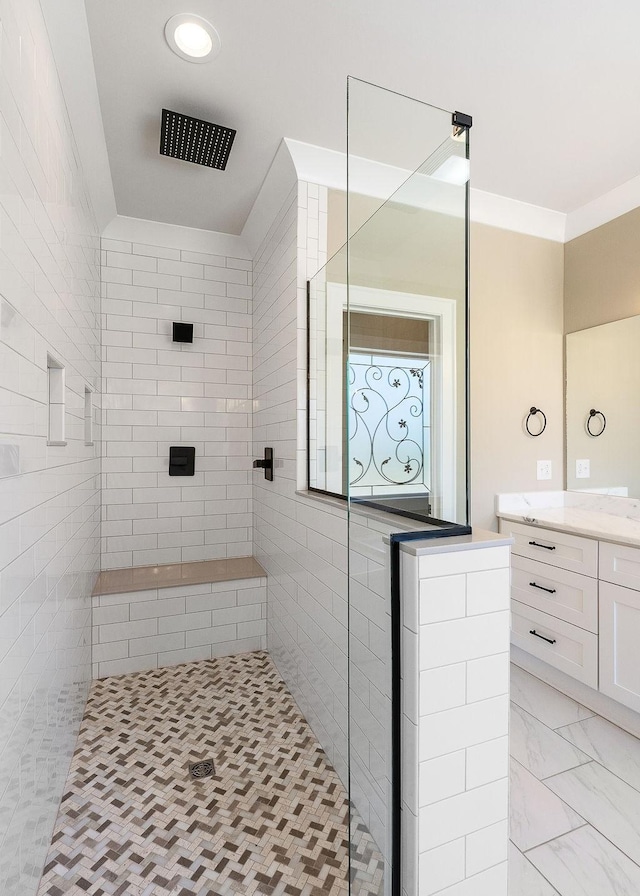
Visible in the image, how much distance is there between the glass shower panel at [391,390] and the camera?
3.64ft

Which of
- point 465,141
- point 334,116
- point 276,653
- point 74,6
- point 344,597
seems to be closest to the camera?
point 465,141

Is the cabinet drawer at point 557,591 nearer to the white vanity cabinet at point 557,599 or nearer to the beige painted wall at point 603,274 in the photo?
the white vanity cabinet at point 557,599

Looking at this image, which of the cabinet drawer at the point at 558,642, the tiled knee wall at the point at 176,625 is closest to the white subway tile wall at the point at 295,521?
the tiled knee wall at the point at 176,625

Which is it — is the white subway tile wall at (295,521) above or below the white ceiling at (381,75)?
below

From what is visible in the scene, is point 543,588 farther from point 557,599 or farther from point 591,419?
point 591,419

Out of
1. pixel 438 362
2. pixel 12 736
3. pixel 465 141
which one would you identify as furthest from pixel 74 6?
pixel 12 736

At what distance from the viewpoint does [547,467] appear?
285 centimetres

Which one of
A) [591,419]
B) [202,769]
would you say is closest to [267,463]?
[202,769]

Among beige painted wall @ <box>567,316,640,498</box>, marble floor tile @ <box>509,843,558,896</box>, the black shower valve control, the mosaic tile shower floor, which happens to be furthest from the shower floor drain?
beige painted wall @ <box>567,316,640,498</box>

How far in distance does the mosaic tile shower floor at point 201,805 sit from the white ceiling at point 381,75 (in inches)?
97.1

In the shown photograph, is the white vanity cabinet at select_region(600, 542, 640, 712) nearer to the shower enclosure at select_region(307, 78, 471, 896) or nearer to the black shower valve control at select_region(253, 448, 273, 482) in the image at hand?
the shower enclosure at select_region(307, 78, 471, 896)

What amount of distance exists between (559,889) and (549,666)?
1231mm

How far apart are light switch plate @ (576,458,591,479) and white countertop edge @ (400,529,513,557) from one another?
2.05m

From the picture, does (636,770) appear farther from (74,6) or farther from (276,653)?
(74,6)
